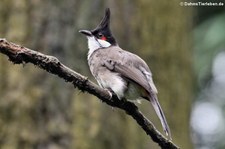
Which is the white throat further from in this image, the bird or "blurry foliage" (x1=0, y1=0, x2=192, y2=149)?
"blurry foliage" (x1=0, y1=0, x2=192, y2=149)

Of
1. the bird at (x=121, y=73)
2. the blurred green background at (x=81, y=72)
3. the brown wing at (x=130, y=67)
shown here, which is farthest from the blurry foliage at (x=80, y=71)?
the brown wing at (x=130, y=67)

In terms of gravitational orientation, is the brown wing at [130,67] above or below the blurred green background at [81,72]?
below

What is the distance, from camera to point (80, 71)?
18.2ft

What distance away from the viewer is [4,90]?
16.7 ft

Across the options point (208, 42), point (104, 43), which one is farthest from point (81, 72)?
point (208, 42)

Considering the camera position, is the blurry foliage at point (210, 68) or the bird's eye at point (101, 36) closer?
the bird's eye at point (101, 36)

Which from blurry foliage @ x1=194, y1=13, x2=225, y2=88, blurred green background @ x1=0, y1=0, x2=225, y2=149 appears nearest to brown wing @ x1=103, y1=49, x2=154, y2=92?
blurred green background @ x1=0, y1=0, x2=225, y2=149

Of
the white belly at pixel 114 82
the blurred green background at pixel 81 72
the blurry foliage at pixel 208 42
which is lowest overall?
the white belly at pixel 114 82

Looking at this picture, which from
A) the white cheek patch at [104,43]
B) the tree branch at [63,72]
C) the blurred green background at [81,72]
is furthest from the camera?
the blurred green background at [81,72]

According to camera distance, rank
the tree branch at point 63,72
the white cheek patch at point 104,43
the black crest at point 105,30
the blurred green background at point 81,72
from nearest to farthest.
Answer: the tree branch at point 63,72 < the black crest at point 105,30 < the white cheek patch at point 104,43 < the blurred green background at point 81,72

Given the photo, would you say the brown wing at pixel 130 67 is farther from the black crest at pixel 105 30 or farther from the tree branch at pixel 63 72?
the tree branch at pixel 63 72

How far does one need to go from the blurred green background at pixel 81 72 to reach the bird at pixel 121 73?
5.40 feet

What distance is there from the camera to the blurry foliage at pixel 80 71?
507cm

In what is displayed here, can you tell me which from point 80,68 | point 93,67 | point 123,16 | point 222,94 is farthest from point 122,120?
point 222,94
